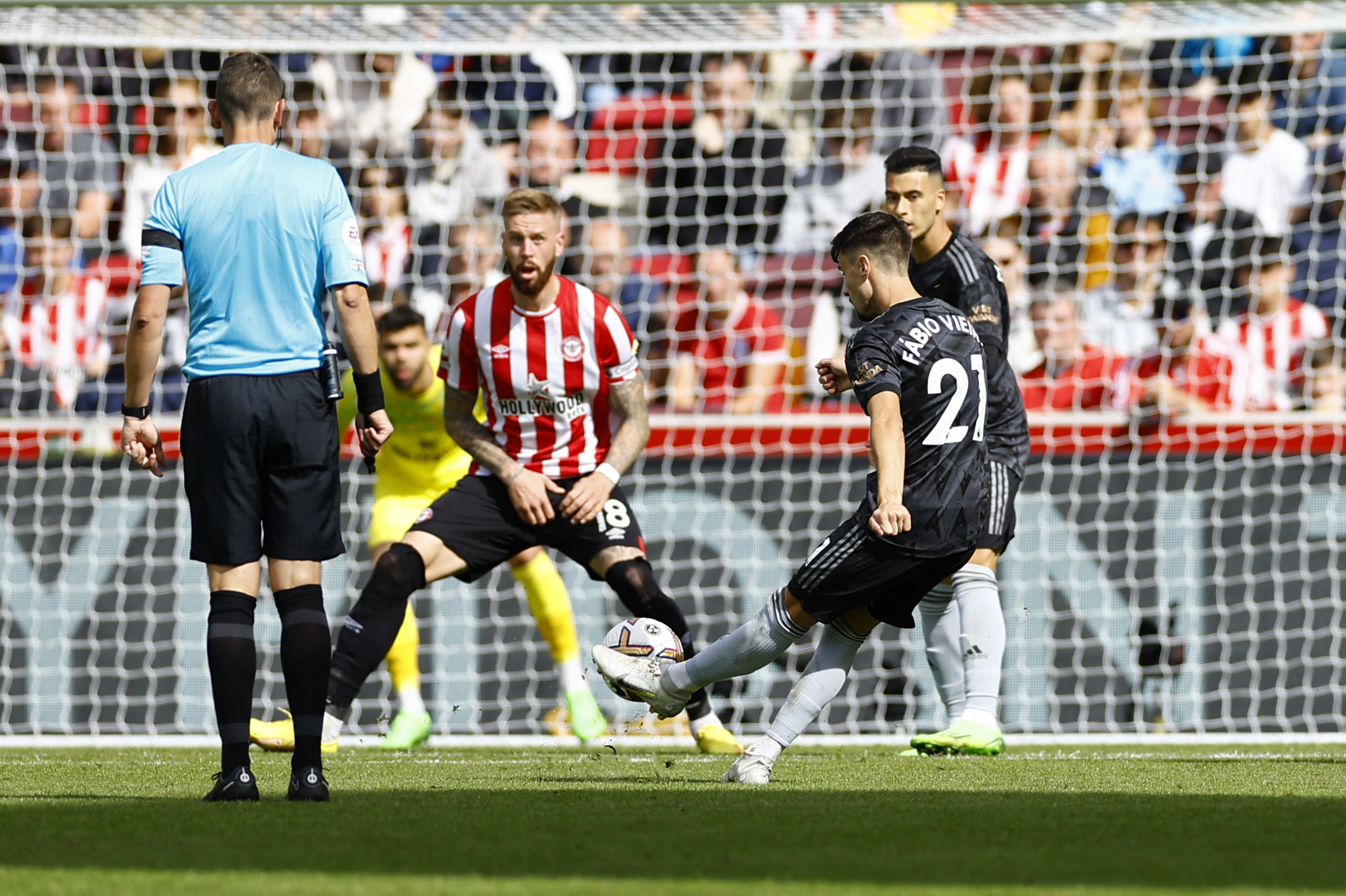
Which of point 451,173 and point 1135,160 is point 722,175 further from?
point 1135,160

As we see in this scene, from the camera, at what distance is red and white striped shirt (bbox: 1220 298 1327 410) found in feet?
28.4

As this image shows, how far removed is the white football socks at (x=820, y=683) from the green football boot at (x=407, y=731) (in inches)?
97.3

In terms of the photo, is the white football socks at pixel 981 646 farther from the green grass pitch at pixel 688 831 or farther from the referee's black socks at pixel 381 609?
the referee's black socks at pixel 381 609

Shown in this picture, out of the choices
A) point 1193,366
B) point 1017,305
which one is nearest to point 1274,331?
point 1193,366

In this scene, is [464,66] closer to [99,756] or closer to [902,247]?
[99,756]

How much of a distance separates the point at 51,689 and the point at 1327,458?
590 centimetres

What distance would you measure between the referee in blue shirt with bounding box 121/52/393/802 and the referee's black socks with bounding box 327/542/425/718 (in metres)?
1.28

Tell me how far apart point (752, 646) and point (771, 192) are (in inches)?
210

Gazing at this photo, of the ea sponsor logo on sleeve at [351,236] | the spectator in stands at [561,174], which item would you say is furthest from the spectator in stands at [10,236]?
the ea sponsor logo on sleeve at [351,236]

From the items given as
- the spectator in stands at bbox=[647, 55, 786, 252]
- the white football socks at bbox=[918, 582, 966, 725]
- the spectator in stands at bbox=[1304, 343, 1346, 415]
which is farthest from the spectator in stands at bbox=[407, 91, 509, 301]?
the spectator in stands at bbox=[1304, 343, 1346, 415]

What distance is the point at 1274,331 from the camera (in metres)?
8.74

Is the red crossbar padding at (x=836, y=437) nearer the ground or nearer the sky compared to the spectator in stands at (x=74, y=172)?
nearer the ground

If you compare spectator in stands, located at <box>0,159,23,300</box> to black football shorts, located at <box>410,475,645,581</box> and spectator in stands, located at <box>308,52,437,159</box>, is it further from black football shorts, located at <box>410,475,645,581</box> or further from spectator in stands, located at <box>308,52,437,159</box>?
black football shorts, located at <box>410,475,645,581</box>

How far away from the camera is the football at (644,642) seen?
4746 mm
